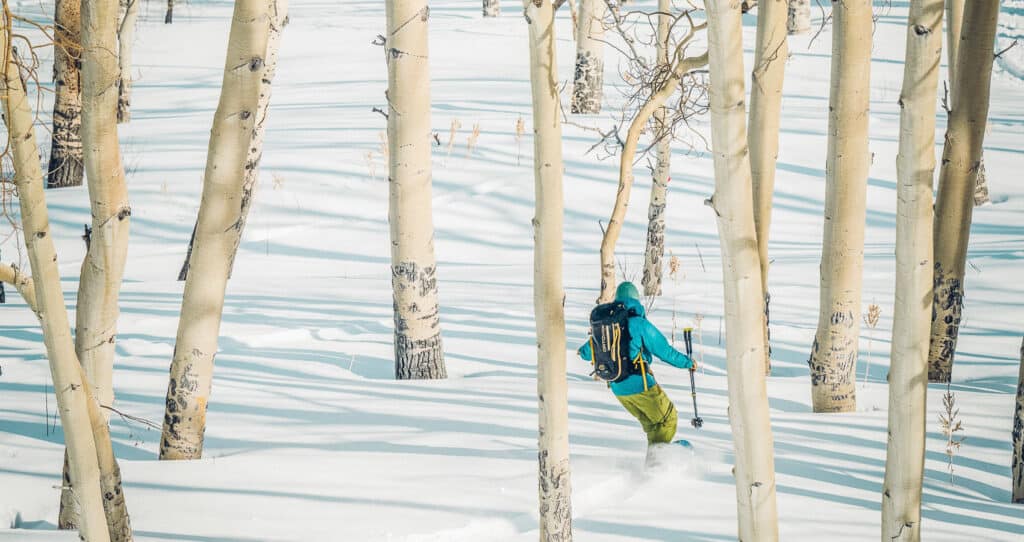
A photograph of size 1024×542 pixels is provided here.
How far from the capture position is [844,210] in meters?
5.67

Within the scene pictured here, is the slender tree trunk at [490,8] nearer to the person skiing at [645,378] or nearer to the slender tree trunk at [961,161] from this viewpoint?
the slender tree trunk at [961,161]

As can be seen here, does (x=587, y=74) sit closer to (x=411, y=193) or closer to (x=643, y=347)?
(x=411, y=193)

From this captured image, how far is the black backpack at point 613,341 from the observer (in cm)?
498

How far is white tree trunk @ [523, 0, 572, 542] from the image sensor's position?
11.5 feet

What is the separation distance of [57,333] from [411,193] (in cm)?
337

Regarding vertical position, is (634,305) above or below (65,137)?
below

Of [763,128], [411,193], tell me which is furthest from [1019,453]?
[411,193]

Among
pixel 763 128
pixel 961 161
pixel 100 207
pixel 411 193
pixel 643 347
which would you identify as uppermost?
pixel 763 128

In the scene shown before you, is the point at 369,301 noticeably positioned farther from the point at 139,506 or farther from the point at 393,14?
the point at 139,506

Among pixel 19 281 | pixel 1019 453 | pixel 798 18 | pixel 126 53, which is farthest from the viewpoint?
pixel 798 18

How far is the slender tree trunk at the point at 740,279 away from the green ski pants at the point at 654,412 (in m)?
2.04

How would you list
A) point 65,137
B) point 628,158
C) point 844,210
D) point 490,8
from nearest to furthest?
point 844,210, point 628,158, point 65,137, point 490,8

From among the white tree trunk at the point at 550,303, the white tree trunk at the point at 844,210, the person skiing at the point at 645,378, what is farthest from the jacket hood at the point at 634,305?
the white tree trunk at the point at 844,210

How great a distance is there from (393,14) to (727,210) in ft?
12.8
